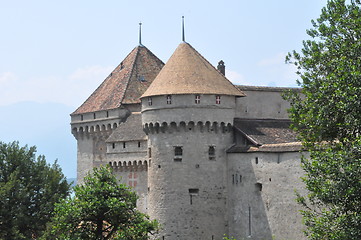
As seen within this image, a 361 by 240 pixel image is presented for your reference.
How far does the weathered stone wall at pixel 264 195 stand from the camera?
41781 millimetres

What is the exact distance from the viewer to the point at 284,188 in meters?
42.4

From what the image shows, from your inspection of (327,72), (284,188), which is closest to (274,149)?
(284,188)

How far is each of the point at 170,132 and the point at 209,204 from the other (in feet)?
16.8

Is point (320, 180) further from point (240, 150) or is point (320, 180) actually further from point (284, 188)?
point (240, 150)

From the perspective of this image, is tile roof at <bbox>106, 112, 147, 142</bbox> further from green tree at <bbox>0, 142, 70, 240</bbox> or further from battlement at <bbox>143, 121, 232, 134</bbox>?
green tree at <bbox>0, 142, 70, 240</bbox>

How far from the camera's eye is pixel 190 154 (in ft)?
157

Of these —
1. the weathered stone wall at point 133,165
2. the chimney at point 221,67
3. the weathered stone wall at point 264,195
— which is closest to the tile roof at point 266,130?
the weathered stone wall at point 264,195

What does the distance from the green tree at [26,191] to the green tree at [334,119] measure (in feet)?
64.8

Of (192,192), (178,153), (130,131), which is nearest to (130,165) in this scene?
(130,131)

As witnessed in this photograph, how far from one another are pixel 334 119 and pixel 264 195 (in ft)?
40.2

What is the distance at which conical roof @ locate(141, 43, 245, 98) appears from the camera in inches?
1884

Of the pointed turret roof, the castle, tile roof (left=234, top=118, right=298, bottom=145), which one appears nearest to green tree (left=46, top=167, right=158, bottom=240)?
the castle

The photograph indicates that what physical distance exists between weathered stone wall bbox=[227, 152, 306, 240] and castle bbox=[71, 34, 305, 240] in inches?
2.3

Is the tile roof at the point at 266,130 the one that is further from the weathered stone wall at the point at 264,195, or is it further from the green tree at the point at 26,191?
the green tree at the point at 26,191
